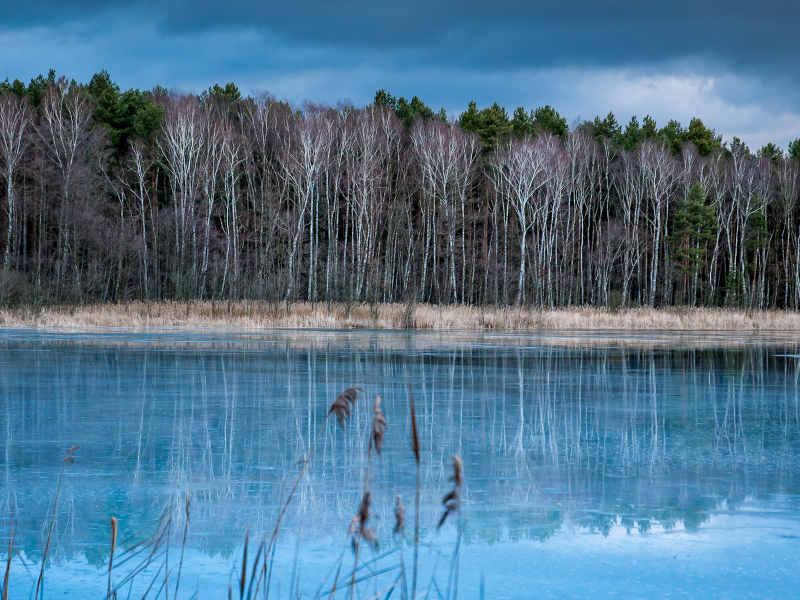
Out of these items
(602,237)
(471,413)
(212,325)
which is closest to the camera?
(471,413)

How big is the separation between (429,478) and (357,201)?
38.2 metres

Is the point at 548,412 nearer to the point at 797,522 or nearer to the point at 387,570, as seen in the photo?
the point at 797,522

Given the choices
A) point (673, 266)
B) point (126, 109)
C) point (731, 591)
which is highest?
point (126, 109)

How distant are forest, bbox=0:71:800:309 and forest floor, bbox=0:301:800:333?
5.41 metres

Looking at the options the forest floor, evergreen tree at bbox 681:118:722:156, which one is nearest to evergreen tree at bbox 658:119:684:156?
evergreen tree at bbox 681:118:722:156

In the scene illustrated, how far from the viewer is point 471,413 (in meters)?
8.25

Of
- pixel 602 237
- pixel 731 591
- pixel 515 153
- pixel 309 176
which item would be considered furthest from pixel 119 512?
pixel 602 237

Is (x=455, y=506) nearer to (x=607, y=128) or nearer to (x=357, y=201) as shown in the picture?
(x=357, y=201)

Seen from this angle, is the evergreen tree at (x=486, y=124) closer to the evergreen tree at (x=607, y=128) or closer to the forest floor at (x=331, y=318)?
the evergreen tree at (x=607, y=128)

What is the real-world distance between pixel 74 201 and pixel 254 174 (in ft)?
39.9

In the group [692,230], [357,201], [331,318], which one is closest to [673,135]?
[692,230]

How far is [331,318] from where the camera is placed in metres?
27.5

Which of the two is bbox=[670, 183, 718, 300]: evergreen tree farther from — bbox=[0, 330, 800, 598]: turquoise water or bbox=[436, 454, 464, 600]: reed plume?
bbox=[436, 454, 464, 600]: reed plume

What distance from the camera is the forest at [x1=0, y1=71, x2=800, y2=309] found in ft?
134
